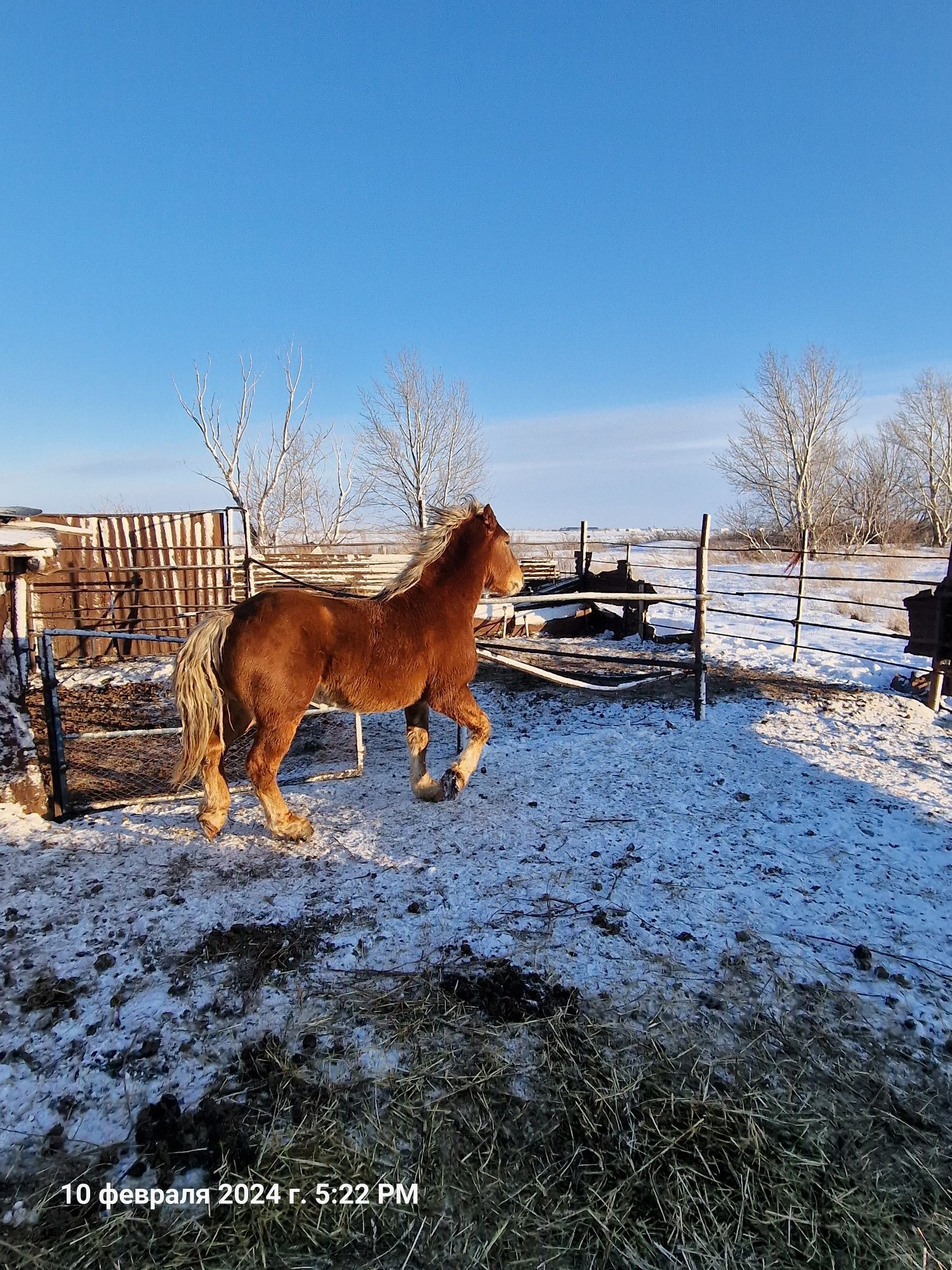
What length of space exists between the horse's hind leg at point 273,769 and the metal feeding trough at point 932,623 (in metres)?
6.36

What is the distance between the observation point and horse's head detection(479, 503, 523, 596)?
4.51m

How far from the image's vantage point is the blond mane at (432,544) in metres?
4.25

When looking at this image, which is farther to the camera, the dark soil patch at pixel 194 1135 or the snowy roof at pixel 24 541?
the snowy roof at pixel 24 541

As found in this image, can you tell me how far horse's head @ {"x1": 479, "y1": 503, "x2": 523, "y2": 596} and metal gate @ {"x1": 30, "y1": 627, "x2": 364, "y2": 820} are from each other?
1432mm

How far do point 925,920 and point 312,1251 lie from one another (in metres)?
2.94

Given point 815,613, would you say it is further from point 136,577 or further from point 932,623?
point 136,577

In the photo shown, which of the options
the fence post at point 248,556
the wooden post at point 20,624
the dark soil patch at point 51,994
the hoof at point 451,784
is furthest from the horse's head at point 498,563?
the fence post at point 248,556

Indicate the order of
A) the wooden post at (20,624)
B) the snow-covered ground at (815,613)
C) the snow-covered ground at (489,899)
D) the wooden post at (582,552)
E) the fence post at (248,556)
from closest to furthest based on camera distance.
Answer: the snow-covered ground at (489,899) < the wooden post at (20,624) < the snow-covered ground at (815,613) < the fence post at (248,556) < the wooden post at (582,552)

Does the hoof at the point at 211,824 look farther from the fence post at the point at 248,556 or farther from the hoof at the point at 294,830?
the fence post at the point at 248,556

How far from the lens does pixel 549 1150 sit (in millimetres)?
1861

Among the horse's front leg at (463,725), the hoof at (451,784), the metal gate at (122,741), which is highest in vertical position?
the horse's front leg at (463,725)

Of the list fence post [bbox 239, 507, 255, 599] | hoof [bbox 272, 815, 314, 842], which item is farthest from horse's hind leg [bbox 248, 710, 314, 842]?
fence post [bbox 239, 507, 255, 599]

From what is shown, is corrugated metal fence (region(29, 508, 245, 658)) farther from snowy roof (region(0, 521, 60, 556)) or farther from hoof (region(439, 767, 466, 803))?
hoof (region(439, 767, 466, 803))

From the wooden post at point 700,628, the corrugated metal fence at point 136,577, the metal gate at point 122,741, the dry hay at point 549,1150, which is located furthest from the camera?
the corrugated metal fence at point 136,577
